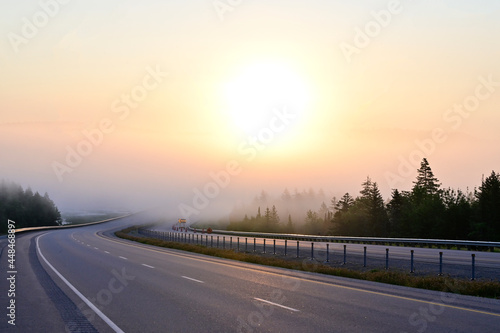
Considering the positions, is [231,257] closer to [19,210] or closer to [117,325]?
[117,325]

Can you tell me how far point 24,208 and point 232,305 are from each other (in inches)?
5895

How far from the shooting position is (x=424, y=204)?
3374 inches

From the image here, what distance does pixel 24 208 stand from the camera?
148 metres

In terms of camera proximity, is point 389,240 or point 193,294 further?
point 389,240

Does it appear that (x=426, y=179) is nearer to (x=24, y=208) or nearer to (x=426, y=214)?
(x=426, y=214)

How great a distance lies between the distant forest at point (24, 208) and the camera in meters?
138

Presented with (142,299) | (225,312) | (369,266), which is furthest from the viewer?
(369,266)

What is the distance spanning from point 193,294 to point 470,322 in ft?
25.1

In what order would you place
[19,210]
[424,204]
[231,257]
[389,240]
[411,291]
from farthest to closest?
1. [19,210]
2. [424,204]
3. [389,240]
4. [231,257]
5. [411,291]

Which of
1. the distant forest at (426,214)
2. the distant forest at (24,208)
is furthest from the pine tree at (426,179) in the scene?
the distant forest at (24,208)

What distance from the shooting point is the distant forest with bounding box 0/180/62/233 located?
454 feet

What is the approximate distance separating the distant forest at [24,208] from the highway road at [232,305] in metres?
122

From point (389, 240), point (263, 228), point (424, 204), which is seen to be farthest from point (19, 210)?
point (389, 240)

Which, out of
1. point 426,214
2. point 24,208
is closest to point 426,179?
point 426,214
